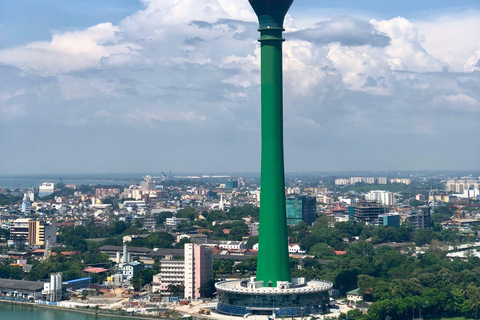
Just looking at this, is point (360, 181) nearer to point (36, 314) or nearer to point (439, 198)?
point (439, 198)

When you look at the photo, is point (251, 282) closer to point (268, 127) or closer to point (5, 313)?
point (268, 127)

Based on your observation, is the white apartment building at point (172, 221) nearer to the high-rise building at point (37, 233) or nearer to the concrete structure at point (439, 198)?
the high-rise building at point (37, 233)

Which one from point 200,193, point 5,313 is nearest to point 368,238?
point 5,313

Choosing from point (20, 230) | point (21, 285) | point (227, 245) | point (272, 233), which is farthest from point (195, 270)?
point (20, 230)

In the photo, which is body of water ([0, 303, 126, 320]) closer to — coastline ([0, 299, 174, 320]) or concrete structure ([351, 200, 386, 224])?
coastline ([0, 299, 174, 320])

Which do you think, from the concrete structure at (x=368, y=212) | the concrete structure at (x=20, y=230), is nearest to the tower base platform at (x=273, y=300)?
the concrete structure at (x=20, y=230)
